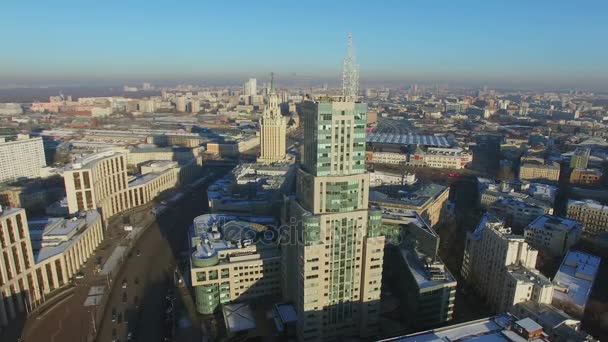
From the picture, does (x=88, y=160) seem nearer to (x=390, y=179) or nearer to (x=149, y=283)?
(x=149, y=283)

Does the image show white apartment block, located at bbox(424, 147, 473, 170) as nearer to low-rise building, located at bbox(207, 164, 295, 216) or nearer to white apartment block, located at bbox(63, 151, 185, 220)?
low-rise building, located at bbox(207, 164, 295, 216)

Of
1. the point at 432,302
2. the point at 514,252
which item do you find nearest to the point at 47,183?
the point at 432,302


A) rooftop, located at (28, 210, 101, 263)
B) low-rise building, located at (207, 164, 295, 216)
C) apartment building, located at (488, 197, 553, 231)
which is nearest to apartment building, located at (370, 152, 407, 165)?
low-rise building, located at (207, 164, 295, 216)

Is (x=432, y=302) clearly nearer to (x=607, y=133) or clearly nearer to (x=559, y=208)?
(x=559, y=208)

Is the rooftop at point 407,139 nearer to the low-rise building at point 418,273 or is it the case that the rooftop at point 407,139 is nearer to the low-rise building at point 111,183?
the low-rise building at point 111,183

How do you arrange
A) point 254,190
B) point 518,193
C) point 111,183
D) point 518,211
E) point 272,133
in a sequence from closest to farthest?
point 518,211 → point 111,183 → point 254,190 → point 518,193 → point 272,133

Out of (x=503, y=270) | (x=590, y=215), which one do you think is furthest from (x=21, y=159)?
(x=590, y=215)
